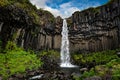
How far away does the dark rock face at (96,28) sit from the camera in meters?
37.8

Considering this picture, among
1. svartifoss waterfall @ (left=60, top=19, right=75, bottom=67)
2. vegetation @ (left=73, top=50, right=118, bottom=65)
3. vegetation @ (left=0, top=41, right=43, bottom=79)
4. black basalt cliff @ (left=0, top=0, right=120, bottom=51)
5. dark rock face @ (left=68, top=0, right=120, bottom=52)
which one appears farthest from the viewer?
svartifoss waterfall @ (left=60, top=19, right=75, bottom=67)

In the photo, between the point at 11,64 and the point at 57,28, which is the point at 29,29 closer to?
the point at 57,28

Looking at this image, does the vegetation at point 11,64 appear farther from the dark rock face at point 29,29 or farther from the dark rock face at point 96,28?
the dark rock face at point 96,28

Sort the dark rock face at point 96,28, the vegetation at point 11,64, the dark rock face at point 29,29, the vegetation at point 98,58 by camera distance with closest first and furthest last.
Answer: the vegetation at point 11,64, the dark rock face at point 29,29, the vegetation at point 98,58, the dark rock face at point 96,28

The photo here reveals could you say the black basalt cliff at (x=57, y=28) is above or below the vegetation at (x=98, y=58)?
above

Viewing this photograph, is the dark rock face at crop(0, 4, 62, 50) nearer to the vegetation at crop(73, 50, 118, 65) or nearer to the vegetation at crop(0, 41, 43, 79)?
the vegetation at crop(0, 41, 43, 79)

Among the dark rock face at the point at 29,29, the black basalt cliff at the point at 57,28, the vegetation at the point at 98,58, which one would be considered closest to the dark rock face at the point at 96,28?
the black basalt cliff at the point at 57,28

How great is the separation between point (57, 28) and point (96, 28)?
11.2m

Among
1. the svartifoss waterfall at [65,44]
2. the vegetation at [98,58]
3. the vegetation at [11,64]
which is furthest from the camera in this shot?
the svartifoss waterfall at [65,44]

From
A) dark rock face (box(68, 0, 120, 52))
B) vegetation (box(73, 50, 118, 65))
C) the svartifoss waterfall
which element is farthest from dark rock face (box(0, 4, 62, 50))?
vegetation (box(73, 50, 118, 65))

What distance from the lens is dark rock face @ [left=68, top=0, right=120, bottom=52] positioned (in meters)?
37.8

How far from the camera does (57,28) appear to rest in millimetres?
46125

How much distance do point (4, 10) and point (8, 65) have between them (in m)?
9.60

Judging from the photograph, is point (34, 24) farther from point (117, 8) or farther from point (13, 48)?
point (117, 8)
